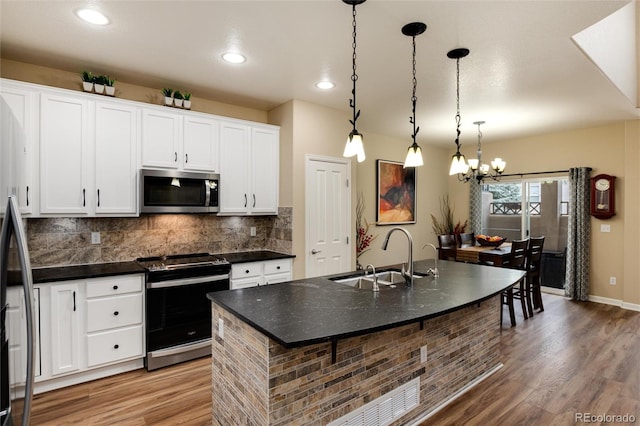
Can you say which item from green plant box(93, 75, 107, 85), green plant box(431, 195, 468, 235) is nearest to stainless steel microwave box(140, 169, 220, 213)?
green plant box(93, 75, 107, 85)

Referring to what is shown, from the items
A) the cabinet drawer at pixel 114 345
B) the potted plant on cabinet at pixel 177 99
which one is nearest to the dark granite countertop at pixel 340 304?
the cabinet drawer at pixel 114 345

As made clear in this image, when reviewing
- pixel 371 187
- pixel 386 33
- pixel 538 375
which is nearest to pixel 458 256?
pixel 371 187

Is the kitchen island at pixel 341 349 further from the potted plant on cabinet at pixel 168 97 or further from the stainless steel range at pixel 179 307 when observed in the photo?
the potted plant on cabinet at pixel 168 97

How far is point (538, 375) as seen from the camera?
122 inches

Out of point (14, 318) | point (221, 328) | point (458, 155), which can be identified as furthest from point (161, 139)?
point (458, 155)

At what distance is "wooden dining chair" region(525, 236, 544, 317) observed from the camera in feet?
15.4

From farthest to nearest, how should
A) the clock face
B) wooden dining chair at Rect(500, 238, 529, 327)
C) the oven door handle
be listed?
the clock face, wooden dining chair at Rect(500, 238, 529, 327), the oven door handle

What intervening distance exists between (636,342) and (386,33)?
425cm

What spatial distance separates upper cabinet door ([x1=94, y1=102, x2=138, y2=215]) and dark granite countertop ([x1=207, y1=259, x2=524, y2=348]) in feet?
5.28

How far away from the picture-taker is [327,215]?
4.35 meters

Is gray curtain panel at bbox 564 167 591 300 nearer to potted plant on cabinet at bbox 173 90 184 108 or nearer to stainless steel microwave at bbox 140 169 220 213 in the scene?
stainless steel microwave at bbox 140 169 220 213

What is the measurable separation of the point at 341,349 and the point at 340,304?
0.26 metres

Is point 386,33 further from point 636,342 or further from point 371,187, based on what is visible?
point 636,342

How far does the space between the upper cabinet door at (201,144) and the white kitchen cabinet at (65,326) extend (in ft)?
4.98
